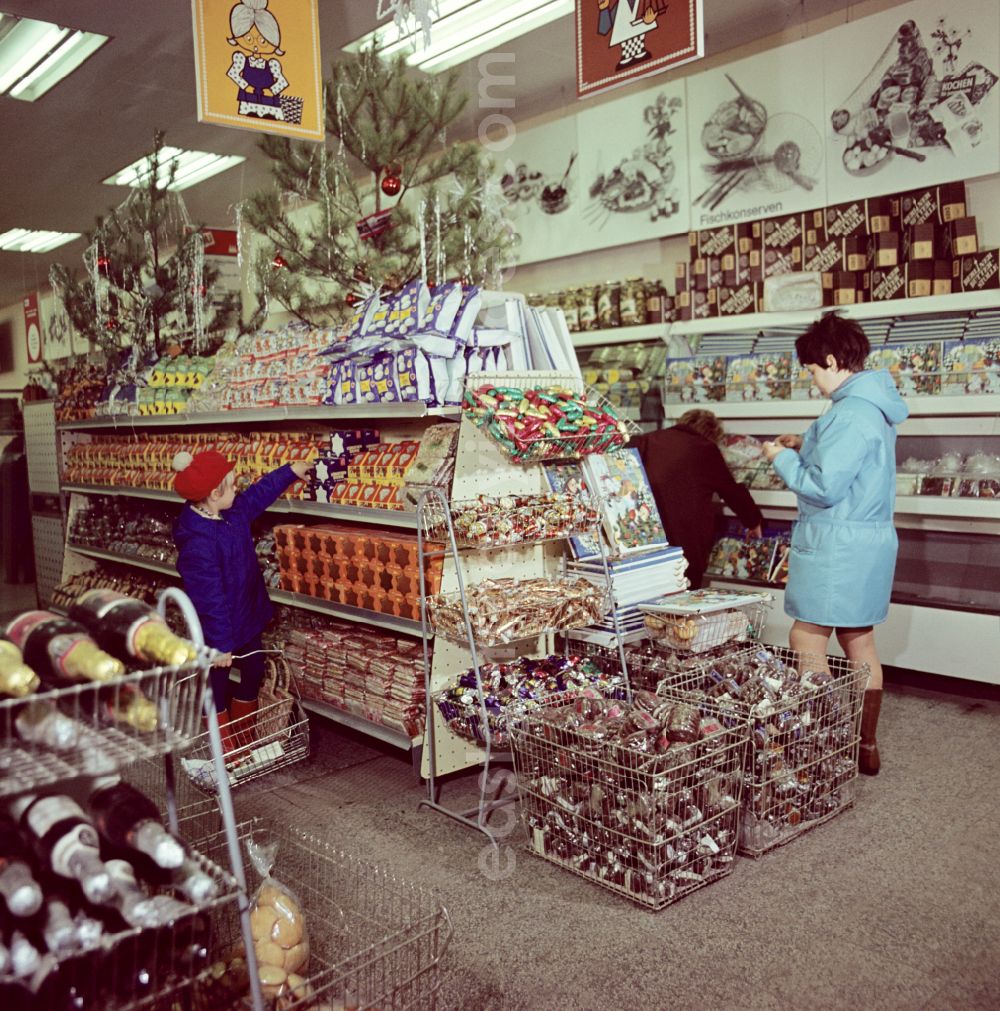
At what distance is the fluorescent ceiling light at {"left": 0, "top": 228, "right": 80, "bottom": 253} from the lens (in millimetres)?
10312

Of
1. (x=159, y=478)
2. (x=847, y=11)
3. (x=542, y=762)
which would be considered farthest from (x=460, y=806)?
(x=847, y=11)

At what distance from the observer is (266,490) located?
4695 mm

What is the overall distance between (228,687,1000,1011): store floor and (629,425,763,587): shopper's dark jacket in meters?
1.55

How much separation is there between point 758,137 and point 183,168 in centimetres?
597

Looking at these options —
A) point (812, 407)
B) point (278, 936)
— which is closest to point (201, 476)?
point (278, 936)

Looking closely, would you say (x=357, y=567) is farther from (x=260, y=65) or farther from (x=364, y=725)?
(x=260, y=65)

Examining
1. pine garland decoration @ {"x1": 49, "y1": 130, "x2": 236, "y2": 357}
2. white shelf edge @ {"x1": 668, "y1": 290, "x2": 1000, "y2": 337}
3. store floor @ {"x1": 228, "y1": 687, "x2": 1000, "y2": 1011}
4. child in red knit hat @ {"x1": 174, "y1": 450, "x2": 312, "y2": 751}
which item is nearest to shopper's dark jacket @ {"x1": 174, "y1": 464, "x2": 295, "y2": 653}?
child in red knit hat @ {"x1": 174, "y1": 450, "x2": 312, "y2": 751}

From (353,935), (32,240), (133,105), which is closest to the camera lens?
(353,935)

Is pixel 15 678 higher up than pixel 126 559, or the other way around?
pixel 15 678

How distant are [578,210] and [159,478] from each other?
403cm

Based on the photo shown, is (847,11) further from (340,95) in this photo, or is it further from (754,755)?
(754,755)

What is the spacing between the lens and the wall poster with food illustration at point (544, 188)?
782 centimetres

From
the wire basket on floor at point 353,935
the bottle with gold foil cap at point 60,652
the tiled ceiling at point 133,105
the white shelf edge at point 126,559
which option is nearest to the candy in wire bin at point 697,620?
the wire basket on floor at point 353,935

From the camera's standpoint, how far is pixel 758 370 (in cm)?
586
